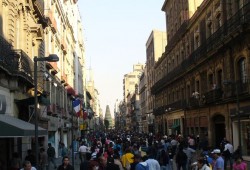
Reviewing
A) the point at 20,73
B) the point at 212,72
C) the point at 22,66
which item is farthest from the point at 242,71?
the point at 20,73

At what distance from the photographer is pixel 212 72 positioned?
119 feet

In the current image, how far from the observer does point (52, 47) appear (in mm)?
35312

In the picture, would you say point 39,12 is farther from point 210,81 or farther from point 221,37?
point 210,81

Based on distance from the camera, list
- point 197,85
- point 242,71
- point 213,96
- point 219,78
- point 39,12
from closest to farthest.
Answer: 1. point 39,12
2. point 242,71
3. point 213,96
4. point 219,78
5. point 197,85

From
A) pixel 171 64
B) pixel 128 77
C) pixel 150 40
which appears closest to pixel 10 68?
pixel 171 64

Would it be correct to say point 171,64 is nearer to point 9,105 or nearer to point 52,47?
point 52,47

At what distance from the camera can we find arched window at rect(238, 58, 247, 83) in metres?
28.6

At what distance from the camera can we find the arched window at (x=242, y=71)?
28641 millimetres

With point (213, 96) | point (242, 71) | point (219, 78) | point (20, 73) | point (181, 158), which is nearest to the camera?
point (181, 158)

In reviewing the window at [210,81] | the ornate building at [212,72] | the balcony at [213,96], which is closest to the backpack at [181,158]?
the ornate building at [212,72]

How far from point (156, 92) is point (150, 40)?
→ 15478 millimetres

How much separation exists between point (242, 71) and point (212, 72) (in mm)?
7058

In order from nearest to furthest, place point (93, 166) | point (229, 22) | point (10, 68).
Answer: point (93, 166) → point (10, 68) → point (229, 22)

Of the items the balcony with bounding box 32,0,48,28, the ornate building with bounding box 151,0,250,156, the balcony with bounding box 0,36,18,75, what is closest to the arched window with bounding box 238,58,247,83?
the ornate building with bounding box 151,0,250,156
